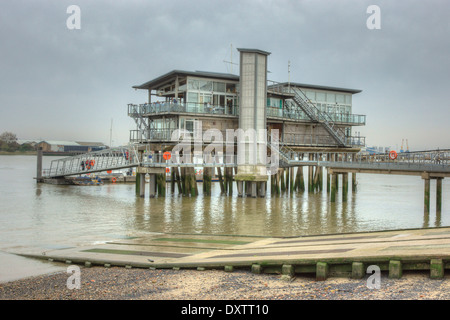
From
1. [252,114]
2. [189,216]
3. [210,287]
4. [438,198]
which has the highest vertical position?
[252,114]

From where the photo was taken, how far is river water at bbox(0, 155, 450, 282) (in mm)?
21891

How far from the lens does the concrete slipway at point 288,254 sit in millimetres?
11434

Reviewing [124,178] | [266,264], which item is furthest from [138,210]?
[124,178]

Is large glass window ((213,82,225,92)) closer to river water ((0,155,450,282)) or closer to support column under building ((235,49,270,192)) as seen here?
support column under building ((235,49,270,192))

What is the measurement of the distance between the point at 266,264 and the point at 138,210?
69.7 feet

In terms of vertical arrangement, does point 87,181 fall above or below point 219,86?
below

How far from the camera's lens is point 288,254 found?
44.4 feet

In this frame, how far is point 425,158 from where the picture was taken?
109 feet

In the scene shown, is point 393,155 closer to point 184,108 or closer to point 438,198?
point 438,198

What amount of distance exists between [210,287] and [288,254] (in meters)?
2.84

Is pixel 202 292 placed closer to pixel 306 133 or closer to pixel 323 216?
pixel 323 216

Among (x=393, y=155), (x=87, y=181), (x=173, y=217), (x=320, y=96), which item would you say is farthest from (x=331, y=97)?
(x=87, y=181)

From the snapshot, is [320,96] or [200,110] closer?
[200,110]

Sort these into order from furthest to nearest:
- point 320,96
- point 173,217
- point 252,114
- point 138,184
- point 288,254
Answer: point 320,96
point 138,184
point 252,114
point 173,217
point 288,254
